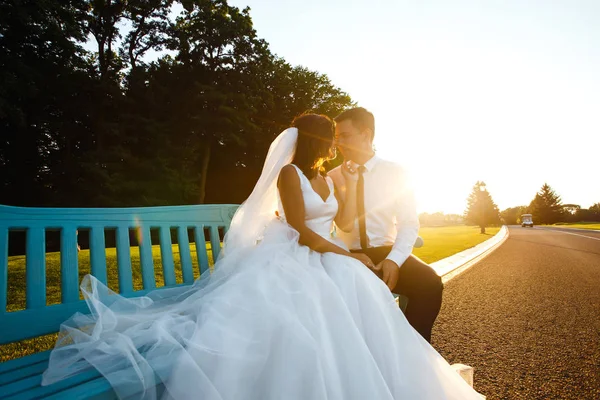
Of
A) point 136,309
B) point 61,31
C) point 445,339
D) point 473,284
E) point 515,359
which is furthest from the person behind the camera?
point 61,31

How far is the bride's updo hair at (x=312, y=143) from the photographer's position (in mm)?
3342

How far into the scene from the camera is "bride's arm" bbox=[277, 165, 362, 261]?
299 centimetres

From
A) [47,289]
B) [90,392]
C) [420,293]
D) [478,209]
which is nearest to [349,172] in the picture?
[420,293]

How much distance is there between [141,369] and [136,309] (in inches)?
29.0

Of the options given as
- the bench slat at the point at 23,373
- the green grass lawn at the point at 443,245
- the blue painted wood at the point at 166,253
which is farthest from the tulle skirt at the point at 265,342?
the green grass lawn at the point at 443,245

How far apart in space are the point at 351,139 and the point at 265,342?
7.55ft

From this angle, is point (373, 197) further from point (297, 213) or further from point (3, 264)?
point (3, 264)

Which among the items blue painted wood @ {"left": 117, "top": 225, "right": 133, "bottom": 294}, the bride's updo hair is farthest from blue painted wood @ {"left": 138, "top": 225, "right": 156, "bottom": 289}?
the bride's updo hair

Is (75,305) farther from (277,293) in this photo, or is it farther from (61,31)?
(61,31)

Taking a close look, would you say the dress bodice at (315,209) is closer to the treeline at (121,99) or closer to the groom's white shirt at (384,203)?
the groom's white shirt at (384,203)

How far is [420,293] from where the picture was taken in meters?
3.09

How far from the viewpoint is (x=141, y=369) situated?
1.66 m

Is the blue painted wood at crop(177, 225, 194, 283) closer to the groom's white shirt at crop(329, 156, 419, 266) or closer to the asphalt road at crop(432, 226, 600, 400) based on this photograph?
the groom's white shirt at crop(329, 156, 419, 266)

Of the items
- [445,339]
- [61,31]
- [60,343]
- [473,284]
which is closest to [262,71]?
[61,31]
